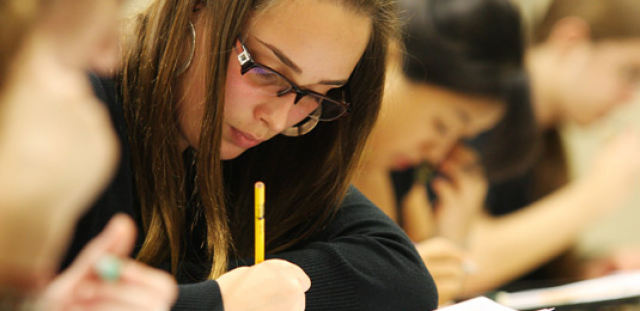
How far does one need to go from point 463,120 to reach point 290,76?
1.17 meters

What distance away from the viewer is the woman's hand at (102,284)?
343 mm

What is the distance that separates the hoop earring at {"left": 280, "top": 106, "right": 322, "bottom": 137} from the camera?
2.64ft

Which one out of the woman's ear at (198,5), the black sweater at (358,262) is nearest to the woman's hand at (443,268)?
the black sweater at (358,262)

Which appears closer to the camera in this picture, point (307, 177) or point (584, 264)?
point (307, 177)

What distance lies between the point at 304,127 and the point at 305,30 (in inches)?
6.0

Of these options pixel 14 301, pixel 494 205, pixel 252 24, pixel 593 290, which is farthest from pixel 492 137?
pixel 14 301

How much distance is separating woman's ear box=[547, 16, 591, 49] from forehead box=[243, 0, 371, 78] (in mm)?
1453

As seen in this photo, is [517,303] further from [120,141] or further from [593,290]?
[120,141]

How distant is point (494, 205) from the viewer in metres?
1.94

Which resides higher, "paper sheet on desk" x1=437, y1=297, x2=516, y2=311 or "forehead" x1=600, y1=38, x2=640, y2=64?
"forehead" x1=600, y1=38, x2=640, y2=64

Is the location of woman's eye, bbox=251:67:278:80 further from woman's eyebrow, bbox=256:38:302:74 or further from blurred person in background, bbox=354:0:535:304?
blurred person in background, bbox=354:0:535:304

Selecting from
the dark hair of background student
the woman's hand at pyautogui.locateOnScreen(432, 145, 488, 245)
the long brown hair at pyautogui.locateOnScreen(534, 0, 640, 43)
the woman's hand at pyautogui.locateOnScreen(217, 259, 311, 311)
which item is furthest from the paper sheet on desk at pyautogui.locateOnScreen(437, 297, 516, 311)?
the long brown hair at pyautogui.locateOnScreen(534, 0, 640, 43)

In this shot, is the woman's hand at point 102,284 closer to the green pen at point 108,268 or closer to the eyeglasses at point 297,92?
the green pen at point 108,268

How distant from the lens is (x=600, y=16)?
2.01 m
